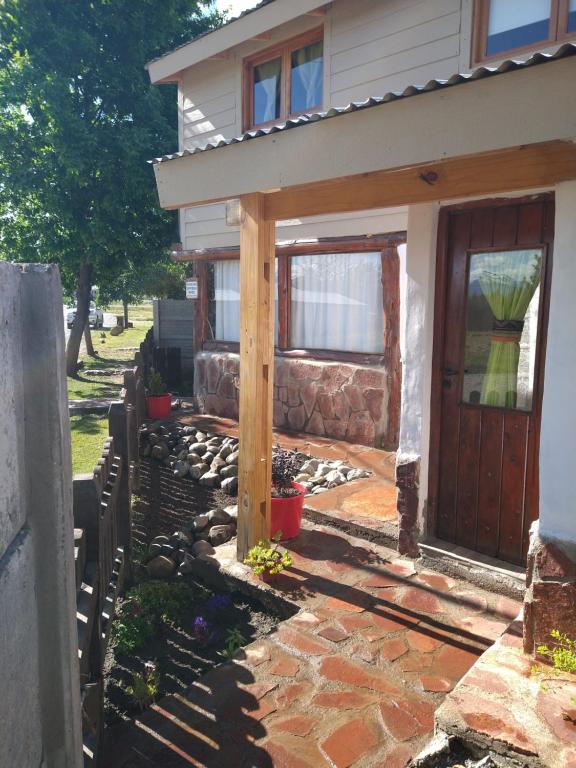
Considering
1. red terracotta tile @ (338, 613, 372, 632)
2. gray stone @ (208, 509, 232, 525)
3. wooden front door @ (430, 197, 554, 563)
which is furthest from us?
gray stone @ (208, 509, 232, 525)

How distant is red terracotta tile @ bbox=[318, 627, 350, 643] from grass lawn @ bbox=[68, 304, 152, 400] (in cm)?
906

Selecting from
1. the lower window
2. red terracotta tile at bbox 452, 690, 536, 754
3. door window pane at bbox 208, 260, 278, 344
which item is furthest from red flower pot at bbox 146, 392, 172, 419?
red terracotta tile at bbox 452, 690, 536, 754

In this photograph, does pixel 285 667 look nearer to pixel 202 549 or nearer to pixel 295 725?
pixel 295 725

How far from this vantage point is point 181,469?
6840 mm

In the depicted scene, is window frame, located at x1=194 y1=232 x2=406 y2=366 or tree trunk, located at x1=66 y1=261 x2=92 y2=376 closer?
window frame, located at x1=194 y1=232 x2=406 y2=366

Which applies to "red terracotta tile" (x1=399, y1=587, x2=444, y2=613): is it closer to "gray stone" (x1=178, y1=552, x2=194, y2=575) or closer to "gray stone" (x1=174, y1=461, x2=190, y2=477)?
"gray stone" (x1=178, y1=552, x2=194, y2=575)

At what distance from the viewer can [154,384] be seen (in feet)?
31.6

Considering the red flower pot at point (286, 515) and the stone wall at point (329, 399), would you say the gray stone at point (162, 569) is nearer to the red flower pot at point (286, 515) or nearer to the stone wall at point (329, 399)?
the red flower pot at point (286, 515)

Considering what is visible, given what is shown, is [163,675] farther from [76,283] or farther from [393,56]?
[76,283]

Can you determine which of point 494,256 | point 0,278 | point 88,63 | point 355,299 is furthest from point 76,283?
point 0,278

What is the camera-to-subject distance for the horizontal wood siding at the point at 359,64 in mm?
6070

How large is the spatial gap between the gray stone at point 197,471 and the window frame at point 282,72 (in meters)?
4.68

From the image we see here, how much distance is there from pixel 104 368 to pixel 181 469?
9910 mm

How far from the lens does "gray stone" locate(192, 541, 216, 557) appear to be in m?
4.58
